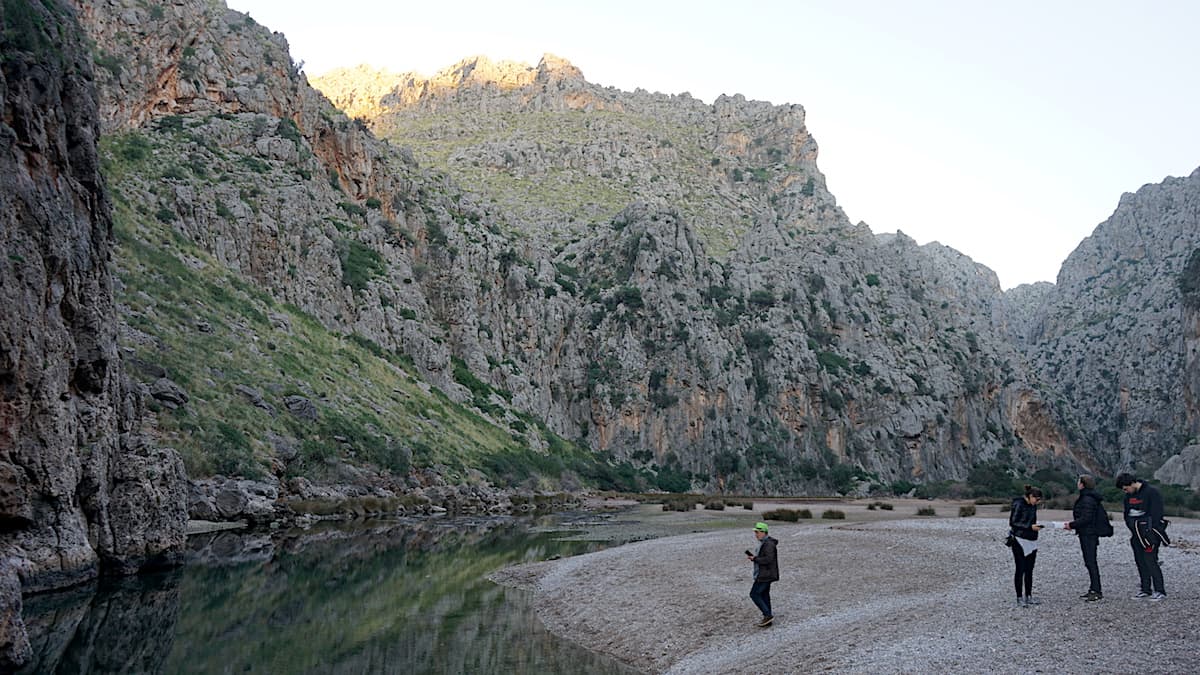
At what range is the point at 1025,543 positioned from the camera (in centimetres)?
1323

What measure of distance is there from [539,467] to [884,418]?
59.1 metres

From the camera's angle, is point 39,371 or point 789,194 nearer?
point 39,371

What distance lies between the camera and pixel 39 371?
17719 mm

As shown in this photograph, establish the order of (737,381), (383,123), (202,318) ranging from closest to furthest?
1. (202,318)
2. (737,381)
3. (383,123)

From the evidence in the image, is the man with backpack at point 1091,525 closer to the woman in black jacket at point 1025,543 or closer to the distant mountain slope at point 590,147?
the woman in black jacket at point 1025,543

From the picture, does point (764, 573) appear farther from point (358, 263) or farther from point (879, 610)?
point (358, 263)

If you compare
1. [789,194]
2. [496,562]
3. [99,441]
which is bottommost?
[496,562]

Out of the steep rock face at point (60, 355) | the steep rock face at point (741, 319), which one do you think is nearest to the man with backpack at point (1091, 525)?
the steep rock face at point (60, 355)

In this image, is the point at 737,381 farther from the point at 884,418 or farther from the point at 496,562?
the point at 496,562

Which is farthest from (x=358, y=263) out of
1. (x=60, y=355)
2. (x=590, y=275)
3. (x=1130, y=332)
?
(x=1130, y=332)

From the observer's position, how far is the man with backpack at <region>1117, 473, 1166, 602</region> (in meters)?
12.4

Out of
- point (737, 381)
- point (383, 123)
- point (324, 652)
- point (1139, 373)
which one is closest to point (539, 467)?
point (737, 381)

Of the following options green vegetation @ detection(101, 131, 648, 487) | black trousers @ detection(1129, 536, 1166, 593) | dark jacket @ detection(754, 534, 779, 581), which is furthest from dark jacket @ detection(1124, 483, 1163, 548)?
green vegetation @ detection(101, 131, 648, 487)

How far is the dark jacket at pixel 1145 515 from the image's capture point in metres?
12.4
